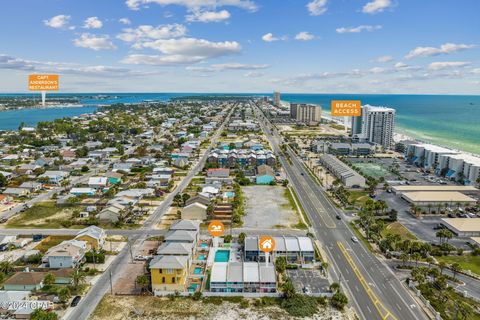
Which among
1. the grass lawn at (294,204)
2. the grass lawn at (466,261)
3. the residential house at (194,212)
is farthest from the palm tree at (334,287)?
the residential house at (194,212)

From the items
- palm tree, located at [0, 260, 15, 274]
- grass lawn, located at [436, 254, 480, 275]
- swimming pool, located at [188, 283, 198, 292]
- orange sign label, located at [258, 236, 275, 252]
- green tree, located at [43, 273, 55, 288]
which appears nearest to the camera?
green tree, located at [43, 273, 55, 288]

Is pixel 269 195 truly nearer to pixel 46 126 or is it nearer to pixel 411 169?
pixel 411 169

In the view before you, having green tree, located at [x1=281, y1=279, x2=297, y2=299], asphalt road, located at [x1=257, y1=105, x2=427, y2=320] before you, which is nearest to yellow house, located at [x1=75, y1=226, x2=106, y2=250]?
green tree, located at [x1=281, y1=279, x2=297, y2=299]

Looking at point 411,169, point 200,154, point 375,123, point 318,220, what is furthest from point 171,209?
point 375,123

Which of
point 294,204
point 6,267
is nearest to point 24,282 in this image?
point 6,267

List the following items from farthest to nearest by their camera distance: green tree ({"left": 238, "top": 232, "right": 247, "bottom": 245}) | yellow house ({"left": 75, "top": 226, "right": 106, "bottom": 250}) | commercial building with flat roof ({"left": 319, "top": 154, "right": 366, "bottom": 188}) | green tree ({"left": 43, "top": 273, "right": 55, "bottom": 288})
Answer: commercial building with flat roof ({"left": 319, "top": 154, "right": 366, "bottom": 188}) < green tree ({"left": 238, "top": 232, "right": 247, "bottom": 245}) < yellow house ({"left": 75, "top": 226, "right": 106, "bottom": 250}) < green tree ({"left": 43, "top": 273, "right": 55, "bottom": 288})

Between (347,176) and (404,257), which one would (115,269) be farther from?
(347,176)

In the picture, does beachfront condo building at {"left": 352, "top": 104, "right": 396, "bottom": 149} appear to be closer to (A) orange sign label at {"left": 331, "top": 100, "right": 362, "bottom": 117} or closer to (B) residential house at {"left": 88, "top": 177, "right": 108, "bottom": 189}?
(A) orange sign label at {"left": 331, "top": 100, "right": 362, "bottom": 117}

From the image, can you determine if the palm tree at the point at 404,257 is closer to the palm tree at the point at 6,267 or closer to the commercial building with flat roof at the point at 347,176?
the commercial building with flat roof at the point at 347,176
